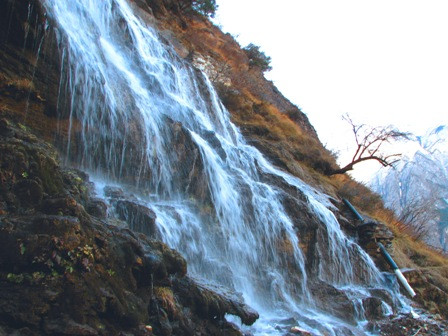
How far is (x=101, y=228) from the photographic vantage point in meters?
3.30

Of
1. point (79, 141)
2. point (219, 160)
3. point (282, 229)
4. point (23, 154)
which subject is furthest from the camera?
point (219, 160)

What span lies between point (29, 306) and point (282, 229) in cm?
626

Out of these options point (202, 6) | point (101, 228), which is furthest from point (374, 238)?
point (202, 6)

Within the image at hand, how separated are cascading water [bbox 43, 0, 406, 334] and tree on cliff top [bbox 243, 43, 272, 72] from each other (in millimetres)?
15017

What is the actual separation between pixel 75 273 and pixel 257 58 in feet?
77.8

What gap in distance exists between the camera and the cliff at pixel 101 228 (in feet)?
8.51

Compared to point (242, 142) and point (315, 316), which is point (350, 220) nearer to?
point (242, 142)

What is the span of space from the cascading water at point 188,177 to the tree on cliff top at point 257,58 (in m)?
15.0

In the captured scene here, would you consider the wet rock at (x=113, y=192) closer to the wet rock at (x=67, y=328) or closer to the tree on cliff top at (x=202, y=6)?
the wet rock at (x=67, y=328)

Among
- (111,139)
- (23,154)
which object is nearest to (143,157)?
(111,139)

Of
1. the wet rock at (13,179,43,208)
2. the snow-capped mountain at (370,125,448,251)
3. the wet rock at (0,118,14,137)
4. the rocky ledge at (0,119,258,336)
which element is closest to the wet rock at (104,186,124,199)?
the rocky ledge at (0,119,258,336)

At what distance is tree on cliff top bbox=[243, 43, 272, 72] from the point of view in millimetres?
24391

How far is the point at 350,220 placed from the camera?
38.0 feet

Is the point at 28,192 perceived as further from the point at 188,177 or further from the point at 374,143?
the point at 374,143
